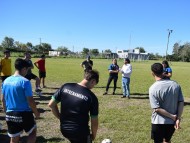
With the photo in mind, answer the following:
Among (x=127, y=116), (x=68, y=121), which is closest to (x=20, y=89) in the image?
(x=68, y=121)

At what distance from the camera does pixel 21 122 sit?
4.86 meters

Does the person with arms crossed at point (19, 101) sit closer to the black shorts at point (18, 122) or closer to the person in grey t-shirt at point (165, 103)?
the black shorts at point (18, 122)

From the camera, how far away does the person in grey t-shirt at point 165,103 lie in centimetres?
475

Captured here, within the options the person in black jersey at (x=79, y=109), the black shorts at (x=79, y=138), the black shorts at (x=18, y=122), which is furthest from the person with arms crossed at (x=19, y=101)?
the black shorts at (x=79, y=138)

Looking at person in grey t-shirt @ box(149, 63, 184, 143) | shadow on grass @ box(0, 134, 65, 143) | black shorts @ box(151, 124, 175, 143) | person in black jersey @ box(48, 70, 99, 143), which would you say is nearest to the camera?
person in black jersey @ box(48, 70, 99, 143)

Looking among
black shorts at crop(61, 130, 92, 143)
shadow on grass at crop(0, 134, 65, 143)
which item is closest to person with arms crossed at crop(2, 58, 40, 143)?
black shorts at crop(61, 130, 92, 143)

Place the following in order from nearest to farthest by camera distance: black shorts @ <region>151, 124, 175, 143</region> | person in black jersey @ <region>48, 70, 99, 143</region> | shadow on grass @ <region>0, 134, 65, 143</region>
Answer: person in black jersey @ <region>48, 70, 99, 143</region> → black shorts @ <region>151, 124, 175, 143</region> → shadow on grass @ <region>0, 134, 65, 143</region>

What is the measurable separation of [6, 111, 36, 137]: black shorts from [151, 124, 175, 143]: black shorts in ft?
7.35

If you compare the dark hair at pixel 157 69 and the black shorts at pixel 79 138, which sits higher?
the dark hair at pixel 157 69

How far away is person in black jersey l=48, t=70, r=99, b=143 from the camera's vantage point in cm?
376

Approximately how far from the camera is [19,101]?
4.84 m

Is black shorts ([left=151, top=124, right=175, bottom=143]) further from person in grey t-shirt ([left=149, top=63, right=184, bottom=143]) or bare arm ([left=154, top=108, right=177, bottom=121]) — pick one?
bare arm ([left=154, top=108, right=177, bottom=121])

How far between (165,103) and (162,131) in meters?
0.54

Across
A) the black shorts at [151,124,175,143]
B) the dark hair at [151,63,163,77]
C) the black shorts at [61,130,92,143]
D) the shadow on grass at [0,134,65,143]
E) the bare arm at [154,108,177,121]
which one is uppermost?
the dark hair at [151,63,163,77]
